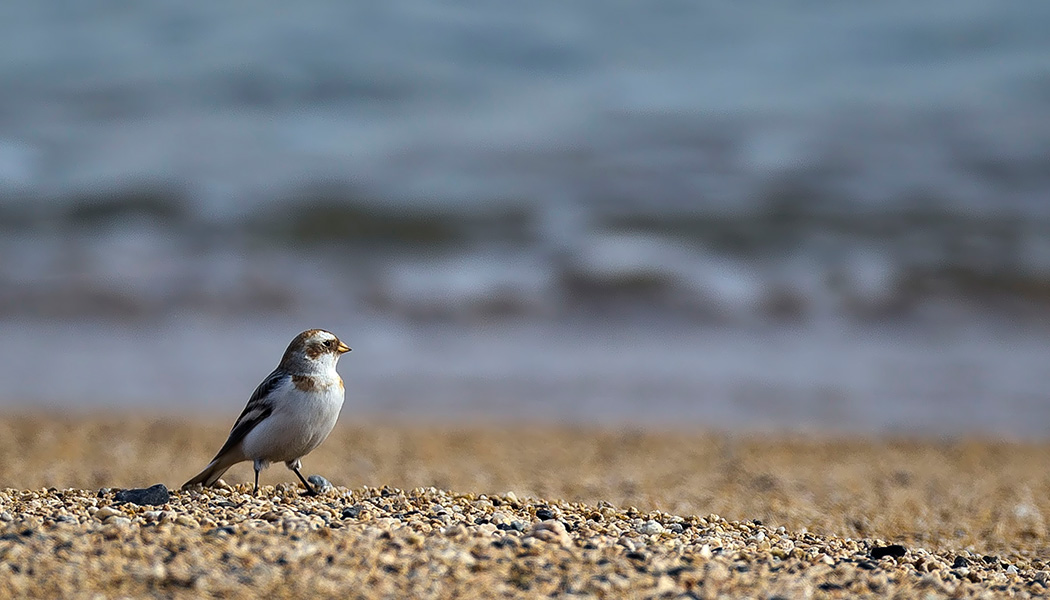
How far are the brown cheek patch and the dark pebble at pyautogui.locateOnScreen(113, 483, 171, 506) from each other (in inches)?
25.5

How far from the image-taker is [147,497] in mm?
3961

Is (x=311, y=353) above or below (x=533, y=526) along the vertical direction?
above

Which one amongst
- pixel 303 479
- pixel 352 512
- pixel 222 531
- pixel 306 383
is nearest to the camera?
pixel 222 531

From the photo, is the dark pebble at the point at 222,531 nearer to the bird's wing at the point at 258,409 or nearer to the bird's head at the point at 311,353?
the bird's wing at the point at 258,409

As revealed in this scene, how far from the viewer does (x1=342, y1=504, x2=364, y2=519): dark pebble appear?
12.4 ft

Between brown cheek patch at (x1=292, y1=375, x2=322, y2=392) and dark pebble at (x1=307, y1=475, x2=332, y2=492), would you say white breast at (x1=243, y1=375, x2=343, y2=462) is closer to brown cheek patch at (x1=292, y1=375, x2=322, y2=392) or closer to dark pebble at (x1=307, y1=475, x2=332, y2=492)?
brown cheek patch at (x1=292, y1=375, x2=322, y2=392)

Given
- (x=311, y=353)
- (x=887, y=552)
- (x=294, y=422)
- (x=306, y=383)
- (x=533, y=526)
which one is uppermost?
(x=311, y=353)

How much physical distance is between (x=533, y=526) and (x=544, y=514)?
431 millimetres

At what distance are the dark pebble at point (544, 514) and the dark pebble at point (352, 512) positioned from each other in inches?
27.1

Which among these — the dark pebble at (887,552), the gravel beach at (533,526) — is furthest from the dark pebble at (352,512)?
the dark pebble at (887,552)

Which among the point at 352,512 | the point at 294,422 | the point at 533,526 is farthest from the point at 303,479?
the point at 533,526

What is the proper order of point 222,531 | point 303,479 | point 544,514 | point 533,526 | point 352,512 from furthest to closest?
point 303,479, point 544,514, point 352,512, point 533,526, point 222,531

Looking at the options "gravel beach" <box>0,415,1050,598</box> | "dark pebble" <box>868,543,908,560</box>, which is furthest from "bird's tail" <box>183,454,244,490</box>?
"dark pebble" <box>868,543,908,560</box>

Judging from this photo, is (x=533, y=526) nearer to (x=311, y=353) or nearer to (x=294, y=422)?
(x=294, y=422)
